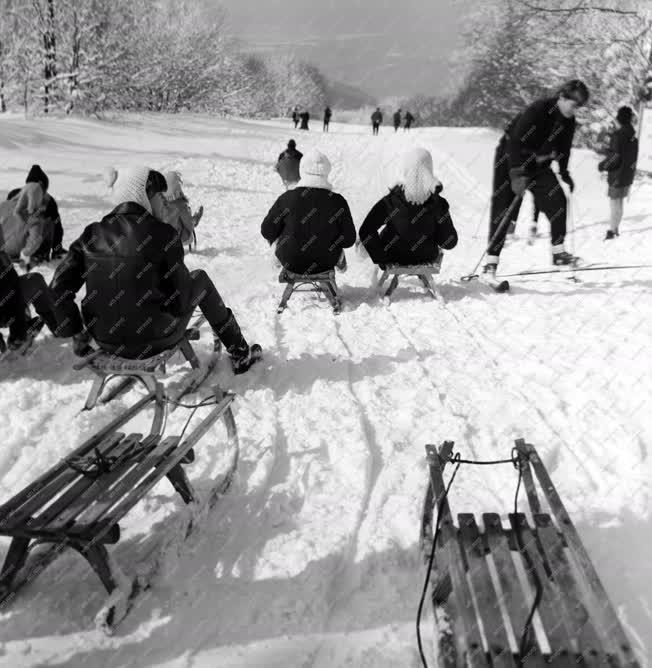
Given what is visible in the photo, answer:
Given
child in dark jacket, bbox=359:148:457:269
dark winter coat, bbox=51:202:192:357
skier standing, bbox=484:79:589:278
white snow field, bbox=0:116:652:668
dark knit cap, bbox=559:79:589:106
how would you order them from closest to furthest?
white snow field, bbox=0:116:652:668, dark winter coat, bbox=51:202:192:357, child in dark jacket, bbox=359:148:457:269, dark knit cap, bbox=559:79:589:106, skier standing, bbox=484:79:589:278

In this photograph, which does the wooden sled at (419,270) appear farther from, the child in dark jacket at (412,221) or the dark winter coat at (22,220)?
the dark winter coat at (22,220)

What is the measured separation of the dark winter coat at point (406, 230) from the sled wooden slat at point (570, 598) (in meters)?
3.84

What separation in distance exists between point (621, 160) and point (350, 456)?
300 inches

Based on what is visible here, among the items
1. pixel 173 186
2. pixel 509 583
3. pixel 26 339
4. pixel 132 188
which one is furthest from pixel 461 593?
pixel 173 186

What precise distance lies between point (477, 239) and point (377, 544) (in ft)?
27.6

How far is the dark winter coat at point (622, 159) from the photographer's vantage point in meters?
8.62

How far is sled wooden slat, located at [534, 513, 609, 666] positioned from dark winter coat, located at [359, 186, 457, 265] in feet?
12.6

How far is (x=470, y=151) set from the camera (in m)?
20.8

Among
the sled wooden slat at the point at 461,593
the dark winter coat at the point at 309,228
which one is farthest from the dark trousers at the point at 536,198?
the sled wooden slat at the point at 461,593

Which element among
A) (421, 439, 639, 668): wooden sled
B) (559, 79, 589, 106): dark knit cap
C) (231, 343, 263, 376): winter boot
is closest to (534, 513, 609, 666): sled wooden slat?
(421, 439, 639, 668): wooden sled

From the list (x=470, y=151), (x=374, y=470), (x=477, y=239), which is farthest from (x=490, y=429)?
(x=470, y=151)

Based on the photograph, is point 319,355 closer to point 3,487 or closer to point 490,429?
point 490,429

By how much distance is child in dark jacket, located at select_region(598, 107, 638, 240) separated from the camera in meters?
8.62

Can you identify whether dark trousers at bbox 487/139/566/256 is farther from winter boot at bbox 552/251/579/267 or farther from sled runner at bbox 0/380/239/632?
sled runner at bbox 0/380/239/632
